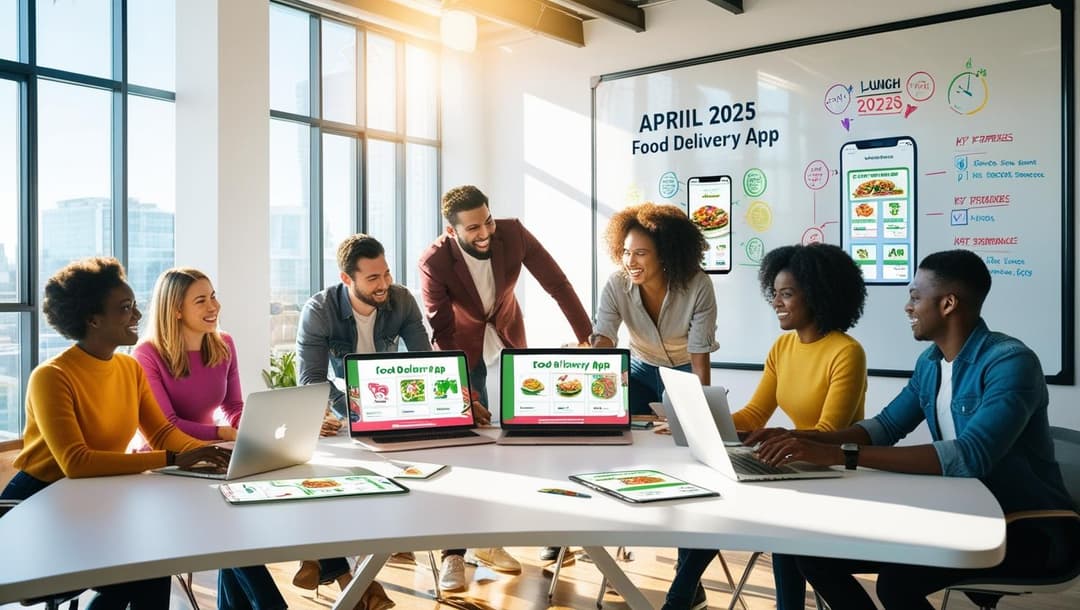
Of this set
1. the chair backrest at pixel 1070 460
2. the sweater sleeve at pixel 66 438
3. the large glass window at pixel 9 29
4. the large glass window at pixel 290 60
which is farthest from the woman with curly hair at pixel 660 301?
the large glass window at pixel 9 29

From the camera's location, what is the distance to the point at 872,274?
A: 5.25 metres

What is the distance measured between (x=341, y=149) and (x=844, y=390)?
4.72 m

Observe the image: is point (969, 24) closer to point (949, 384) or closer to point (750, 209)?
point (750, 209)

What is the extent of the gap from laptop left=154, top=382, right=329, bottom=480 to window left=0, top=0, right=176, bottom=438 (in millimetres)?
3078

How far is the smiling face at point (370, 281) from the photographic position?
3633 mm

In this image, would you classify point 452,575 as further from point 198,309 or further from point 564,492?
point 564,492

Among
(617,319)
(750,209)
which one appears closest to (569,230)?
(750,209)

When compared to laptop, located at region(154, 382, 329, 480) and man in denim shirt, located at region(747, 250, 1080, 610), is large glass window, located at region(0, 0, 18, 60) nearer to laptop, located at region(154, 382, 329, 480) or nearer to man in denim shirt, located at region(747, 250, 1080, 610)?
laptop, located at region(154, 382, 329, 480)

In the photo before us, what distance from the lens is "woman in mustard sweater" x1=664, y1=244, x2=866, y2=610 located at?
281 centimetres

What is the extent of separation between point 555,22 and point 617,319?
10.6 feet

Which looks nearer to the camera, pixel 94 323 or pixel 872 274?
pixel 94 323

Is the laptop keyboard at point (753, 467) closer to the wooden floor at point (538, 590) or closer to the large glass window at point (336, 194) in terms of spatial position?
the wooden floor at point (538, 590)

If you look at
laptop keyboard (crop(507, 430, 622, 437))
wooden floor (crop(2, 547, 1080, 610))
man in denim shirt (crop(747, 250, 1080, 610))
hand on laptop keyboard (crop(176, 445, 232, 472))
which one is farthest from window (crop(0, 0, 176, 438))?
man in denim shirt (crop(747, 250, 1080, 610))

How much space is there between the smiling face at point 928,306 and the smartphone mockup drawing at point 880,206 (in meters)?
2.80
